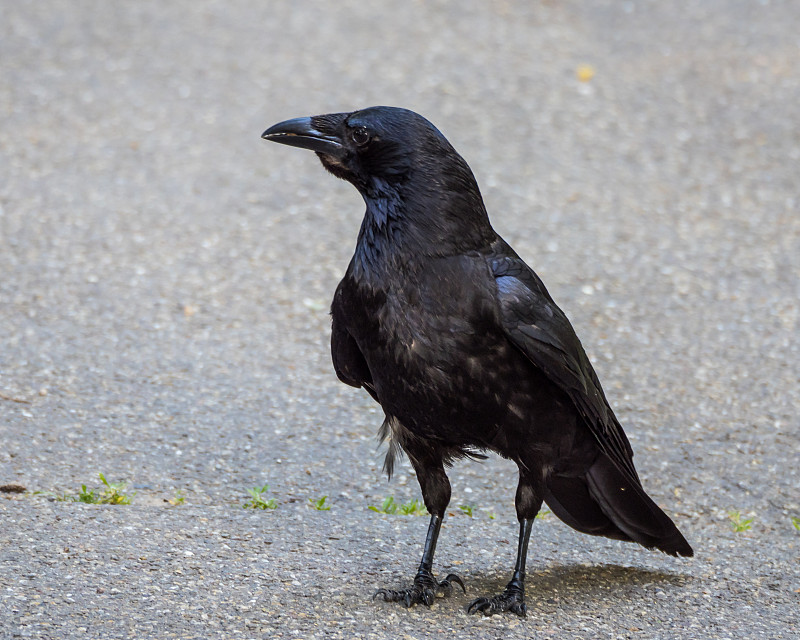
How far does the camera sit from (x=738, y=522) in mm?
5188

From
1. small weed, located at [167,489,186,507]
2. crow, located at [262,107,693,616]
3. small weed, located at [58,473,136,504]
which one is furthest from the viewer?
small weed, located at [167,489,186,507]

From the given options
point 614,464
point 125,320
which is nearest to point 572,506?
point 614,464

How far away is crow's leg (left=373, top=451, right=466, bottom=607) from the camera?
397cm

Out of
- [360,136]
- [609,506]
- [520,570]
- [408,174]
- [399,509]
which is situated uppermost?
[360,136]

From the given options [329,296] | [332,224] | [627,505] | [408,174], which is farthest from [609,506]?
[332,224]

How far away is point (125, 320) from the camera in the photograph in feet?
22.6

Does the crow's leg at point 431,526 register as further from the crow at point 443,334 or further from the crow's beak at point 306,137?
the crow's beak at point 306,137

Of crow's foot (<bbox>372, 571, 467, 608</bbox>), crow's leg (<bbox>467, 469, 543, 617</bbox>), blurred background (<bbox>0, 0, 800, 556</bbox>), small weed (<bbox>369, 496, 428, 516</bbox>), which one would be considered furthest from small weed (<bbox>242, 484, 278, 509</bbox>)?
crow's leg (<bbox>467, 469, 543, 617</bbox>)

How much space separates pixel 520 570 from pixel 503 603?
0.15 metres

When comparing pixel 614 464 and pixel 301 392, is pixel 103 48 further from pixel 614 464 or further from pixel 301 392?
pixel 614 464

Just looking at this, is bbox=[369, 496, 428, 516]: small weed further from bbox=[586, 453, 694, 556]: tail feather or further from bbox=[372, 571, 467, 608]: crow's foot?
bbox=[586, 453, 694, 556]: tail feather

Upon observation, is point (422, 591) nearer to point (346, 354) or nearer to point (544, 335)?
point (346, 354)

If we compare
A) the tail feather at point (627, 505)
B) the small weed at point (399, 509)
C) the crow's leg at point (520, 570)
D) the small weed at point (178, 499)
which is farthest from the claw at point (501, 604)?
the small weed at point (178, 499)

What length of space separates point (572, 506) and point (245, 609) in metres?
1.39
